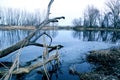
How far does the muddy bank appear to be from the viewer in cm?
A: 1242

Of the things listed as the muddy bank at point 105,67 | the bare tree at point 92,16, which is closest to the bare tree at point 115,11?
the bare tree at point 92,16

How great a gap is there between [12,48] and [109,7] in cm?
7383

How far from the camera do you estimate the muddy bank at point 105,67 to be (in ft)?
40.8

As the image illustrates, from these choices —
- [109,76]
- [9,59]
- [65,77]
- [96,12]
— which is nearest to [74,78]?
[65,77]

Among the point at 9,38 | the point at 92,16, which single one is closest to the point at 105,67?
the point at 9,38

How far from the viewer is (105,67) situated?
15117 mm

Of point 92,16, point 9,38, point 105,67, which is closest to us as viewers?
point 105,67

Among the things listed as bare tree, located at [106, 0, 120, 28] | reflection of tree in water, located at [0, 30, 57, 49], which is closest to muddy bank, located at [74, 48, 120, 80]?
reflection of tree in water, located at [0, 30, 57, 49]

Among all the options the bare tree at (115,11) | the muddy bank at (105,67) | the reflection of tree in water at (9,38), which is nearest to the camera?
the muddy bank at (105,67)

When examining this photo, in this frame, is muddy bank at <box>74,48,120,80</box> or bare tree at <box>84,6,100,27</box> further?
bare tree at <box>84,6,100,27</box>

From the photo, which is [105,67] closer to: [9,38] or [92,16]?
[9,38]

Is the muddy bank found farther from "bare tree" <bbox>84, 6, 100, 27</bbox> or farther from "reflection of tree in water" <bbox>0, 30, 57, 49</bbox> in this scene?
"bare tree" <bbox>84, 6, 100, 27</bbox>

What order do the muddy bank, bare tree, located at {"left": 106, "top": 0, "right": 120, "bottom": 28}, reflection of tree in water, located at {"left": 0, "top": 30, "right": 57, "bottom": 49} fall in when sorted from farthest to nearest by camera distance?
bare tree, located at {"left": 106, "top": 0, "right": 120, "bottom": 28} < reflection of tree in water, located at {"left": 0, "top": 30, "right": 57, "bottom": 49} < the muddy bank

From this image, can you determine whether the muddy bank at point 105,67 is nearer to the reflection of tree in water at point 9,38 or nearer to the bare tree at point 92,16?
the reflection of tree in water at point 9,38
